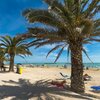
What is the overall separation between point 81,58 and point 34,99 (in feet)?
15.1

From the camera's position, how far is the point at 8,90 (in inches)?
518

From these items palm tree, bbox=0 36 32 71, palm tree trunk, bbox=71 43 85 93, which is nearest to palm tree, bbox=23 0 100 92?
palm tree trunk, bbox=71 43 85 93

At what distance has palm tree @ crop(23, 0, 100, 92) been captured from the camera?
12.9 metres

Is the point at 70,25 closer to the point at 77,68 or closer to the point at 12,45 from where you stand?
the point at 77,68

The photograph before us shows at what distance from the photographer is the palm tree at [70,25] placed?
1285cm

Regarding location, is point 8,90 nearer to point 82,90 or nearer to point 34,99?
point 34,99

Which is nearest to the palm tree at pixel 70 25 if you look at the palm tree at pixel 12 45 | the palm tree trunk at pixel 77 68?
the palm tree trunk at pixel 77 68

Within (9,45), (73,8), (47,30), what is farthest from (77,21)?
(9,45)

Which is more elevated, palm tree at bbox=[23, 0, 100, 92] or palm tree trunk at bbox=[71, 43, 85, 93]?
palm tree at bbox=[23, 0, 100, 92]

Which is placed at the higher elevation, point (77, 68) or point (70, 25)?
point (70, 25)

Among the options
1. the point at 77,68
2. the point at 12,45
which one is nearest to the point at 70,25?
the point at 77,68

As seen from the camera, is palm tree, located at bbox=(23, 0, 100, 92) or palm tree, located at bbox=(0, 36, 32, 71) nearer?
palm tree, located at bbox=(23, 0, 100, 92)

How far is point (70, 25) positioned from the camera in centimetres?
1342

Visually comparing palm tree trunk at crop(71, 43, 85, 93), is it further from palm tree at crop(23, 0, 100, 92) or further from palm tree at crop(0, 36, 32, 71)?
palm tree at crop(0, 36, 32, 71)
